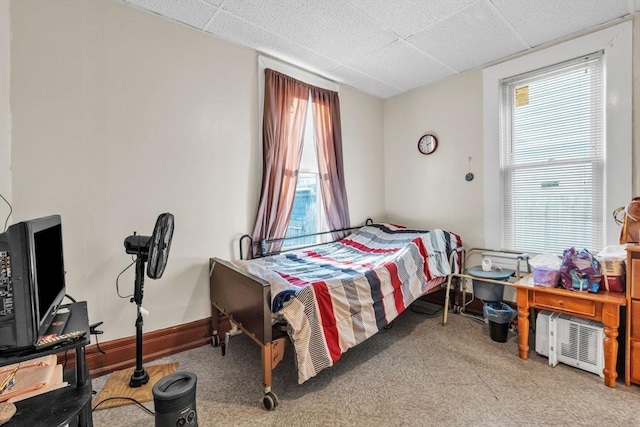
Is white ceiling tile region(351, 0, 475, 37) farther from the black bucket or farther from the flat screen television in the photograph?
the black bucket

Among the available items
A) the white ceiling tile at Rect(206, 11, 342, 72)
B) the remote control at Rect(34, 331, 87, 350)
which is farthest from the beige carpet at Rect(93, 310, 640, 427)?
the white ceiling tile at Rect(206, 11, 342, 72)

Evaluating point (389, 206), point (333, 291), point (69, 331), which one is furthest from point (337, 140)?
point (69, 331)

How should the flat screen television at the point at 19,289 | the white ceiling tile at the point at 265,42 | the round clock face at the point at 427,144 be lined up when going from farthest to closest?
the round clock face at the point at 427,144
the white ceiling tile at the point at 265,42
the flat screen television at the point at 19,289

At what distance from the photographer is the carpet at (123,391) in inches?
68.1

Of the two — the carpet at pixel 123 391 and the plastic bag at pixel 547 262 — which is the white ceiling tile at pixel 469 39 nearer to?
the plastic bag at pixel 547 262

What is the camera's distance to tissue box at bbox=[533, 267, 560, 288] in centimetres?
218

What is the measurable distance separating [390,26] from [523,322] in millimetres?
2540

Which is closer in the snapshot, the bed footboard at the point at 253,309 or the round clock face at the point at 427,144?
the bed footboard at the point at 253,309

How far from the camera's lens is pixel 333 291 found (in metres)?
1.89

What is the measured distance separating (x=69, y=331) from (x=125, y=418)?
77 cm

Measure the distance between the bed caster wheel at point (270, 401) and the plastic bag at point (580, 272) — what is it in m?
2.16

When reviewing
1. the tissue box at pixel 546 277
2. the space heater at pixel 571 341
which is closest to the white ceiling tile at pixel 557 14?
the tissue box at pixel 546 277

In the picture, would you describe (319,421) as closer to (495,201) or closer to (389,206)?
(495,201)

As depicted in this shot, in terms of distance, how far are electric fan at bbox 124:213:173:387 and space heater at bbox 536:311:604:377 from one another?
2717 millimetres
